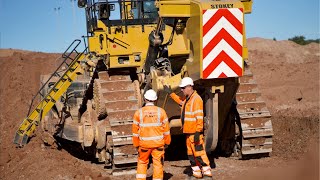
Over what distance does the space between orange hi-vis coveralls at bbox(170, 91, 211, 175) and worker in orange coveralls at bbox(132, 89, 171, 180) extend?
353mm

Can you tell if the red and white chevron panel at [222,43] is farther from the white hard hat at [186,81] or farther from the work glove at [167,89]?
the work glove at [167,89]

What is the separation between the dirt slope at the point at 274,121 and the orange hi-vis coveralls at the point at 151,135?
3.80 feet

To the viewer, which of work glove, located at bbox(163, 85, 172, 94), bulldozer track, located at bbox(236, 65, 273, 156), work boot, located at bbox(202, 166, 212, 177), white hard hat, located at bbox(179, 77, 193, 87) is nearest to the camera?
white hard hat, located at bbox(179, 77, 193, 87)

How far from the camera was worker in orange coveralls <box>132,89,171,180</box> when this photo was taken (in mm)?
7590

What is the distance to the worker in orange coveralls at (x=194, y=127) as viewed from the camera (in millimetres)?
7617

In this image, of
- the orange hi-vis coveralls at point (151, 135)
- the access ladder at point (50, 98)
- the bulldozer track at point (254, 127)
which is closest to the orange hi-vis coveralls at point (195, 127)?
the orange hi-vis coveralls at point (151, 135)

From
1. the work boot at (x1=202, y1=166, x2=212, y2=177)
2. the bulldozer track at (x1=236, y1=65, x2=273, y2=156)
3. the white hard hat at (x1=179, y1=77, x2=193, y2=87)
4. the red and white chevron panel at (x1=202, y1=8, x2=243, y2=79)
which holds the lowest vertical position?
the work boot at (x1=202, y1=166, x2=212, y2=177)

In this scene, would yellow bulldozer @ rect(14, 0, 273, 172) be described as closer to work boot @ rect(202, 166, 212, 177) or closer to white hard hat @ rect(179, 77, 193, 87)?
white hard hat @ rect(179, 77, 193, 87)

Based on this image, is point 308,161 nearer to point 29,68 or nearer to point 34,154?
point 34,154

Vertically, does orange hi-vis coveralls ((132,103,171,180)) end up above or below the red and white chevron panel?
below

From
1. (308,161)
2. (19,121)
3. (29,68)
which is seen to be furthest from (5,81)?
(308,161)

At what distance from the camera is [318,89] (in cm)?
2048

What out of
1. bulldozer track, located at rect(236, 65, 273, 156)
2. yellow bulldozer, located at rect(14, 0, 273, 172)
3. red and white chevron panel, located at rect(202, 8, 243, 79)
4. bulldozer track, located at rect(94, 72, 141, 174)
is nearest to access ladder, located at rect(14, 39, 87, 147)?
yellow bulldozer, located at rect(14, 0, 273, 172)

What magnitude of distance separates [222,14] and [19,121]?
12.3m
